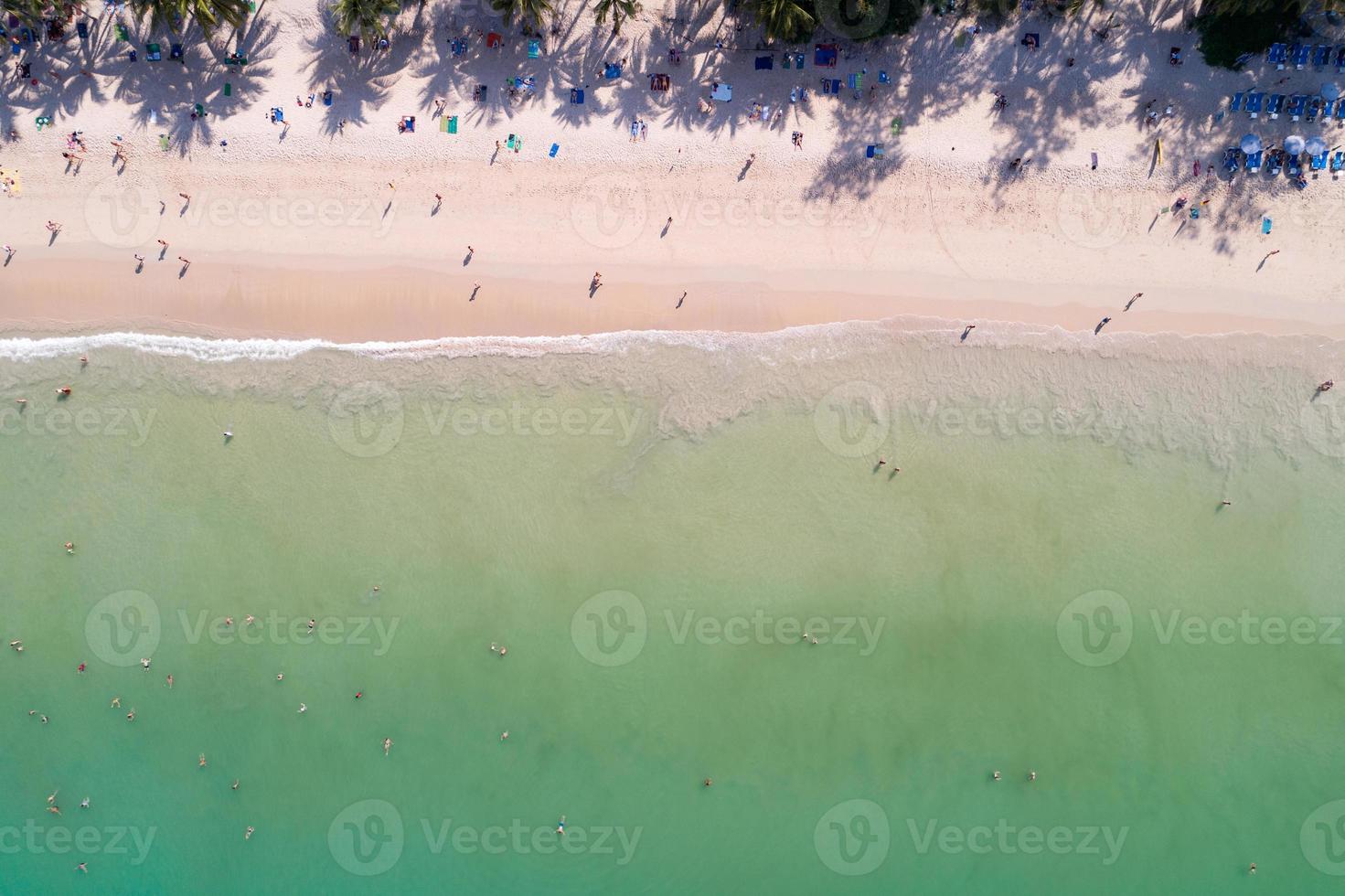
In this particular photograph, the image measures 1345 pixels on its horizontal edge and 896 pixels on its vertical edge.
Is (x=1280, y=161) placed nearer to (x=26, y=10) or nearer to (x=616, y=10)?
(x=616, y=10)

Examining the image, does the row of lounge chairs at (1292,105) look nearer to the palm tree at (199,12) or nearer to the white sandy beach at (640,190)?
the white sandy beach at (640,190)

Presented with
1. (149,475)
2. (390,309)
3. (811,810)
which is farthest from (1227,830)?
(149,475)

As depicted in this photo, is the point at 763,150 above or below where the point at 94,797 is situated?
above

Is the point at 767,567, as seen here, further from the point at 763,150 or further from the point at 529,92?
the point at 529,92

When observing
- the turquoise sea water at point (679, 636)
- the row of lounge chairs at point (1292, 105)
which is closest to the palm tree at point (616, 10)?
the turquoise sea water at point (679, 636)

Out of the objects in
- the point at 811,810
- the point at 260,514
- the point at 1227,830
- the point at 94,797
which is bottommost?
the point at 94,797

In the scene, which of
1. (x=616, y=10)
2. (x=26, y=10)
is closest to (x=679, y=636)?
(x=616, y=10)
